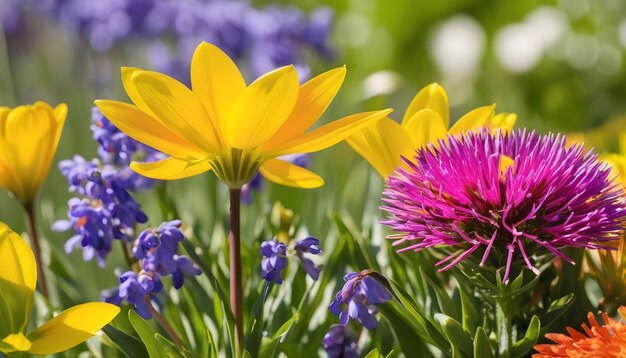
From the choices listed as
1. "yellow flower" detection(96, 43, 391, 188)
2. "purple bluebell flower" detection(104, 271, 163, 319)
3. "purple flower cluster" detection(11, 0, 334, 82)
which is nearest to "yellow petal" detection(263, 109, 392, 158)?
"yellow flower" detection(96, 43, 391, 188)

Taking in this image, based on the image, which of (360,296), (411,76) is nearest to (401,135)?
(360,296)

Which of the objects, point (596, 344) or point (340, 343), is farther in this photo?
point (340, 343)

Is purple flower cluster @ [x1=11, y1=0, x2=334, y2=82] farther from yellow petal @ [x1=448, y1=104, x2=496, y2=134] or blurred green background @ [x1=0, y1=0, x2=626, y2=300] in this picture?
yellow petal @ [x1=448, y1=104, x2=496, y2=134]

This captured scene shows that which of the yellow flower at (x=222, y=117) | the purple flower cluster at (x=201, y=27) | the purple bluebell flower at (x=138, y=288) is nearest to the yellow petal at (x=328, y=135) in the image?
the yellow flower at (x=222, y=117)

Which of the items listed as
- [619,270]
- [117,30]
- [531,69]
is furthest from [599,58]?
[619,270]

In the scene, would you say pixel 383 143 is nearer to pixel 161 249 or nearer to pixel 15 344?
pixel 161 249

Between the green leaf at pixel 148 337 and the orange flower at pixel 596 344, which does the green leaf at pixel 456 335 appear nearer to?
the orange flower at pixel 596 344

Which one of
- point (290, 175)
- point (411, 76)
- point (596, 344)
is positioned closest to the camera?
point (596, 344)
